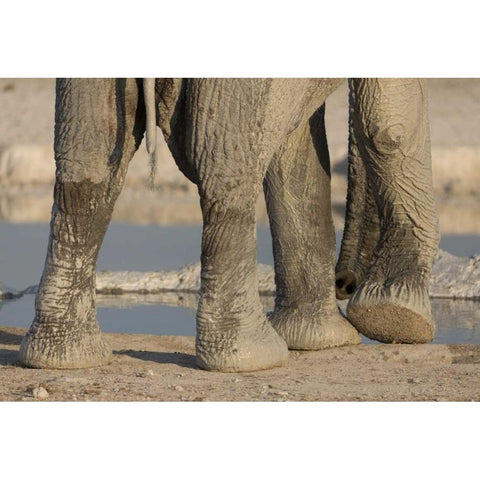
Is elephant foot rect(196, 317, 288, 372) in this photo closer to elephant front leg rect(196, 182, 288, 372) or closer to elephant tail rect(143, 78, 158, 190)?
elephant front leg rect(196, 182, 288, 372)

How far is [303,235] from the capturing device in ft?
14.3

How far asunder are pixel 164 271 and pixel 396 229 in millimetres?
1596

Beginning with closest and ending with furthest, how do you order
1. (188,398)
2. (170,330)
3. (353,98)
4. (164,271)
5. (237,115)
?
1. (188,398)
2. (237,115)
3. (353,98)
4. (170,330)
5. (164,271)

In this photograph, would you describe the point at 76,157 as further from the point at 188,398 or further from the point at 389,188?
the point at 389,188

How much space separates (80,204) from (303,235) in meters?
0.82

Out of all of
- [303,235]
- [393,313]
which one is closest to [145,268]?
[303,235]

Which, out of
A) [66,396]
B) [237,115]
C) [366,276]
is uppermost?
[237,115]

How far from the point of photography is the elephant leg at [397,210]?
4.22m

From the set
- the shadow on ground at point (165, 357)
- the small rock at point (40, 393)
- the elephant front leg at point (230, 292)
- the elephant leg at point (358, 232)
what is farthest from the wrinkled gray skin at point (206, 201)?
the small rock at point (40, 393)

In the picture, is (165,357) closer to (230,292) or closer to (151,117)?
(230,292)

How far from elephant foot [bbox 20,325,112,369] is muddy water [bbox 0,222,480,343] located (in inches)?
34.2

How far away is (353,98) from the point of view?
431 cm
